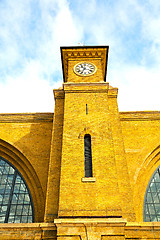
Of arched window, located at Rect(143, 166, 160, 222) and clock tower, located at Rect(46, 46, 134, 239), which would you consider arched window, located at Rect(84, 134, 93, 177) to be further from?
arched window, located at Rect(143, 166, 160, 222)

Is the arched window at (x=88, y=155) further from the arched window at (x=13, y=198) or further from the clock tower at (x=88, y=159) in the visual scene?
the arched window at (x=13, y=198)

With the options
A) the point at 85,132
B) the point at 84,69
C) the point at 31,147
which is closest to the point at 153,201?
the point at 85,132

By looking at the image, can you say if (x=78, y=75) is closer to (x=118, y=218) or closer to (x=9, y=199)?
(x=9, y=199)

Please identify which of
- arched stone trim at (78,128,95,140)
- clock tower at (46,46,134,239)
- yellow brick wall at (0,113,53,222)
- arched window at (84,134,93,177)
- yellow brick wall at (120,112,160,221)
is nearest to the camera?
clock tower at (46,46,134,239)

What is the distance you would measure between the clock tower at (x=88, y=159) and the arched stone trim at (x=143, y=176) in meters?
1.63

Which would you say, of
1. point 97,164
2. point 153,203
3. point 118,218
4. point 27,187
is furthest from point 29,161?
point 153,203

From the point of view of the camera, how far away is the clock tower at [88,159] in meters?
8.37

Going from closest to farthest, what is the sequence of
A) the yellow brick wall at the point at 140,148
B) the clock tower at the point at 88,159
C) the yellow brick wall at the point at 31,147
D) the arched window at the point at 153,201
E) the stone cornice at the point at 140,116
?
the clock tower at the point at 88,159
the arched window at the point at 153,201
the yellow brick wall at the point at 140,148
the yellow brick wall at the point at 31,147
the stone cornice at the point at 140,116

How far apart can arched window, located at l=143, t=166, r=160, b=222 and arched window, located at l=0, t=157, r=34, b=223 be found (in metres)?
5.85

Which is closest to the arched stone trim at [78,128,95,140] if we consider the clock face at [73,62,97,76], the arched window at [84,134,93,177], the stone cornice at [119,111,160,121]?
the arched window at [84,134,93,177]

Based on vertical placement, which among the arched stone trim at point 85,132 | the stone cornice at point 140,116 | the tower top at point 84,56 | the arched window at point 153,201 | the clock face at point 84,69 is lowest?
the arched window at point 153,201

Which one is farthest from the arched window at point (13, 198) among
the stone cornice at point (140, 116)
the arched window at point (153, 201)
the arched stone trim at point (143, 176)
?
the stone cornice at point (140, 116)

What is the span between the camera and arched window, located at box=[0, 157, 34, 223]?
37.2ft

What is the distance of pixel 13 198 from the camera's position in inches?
Result: 472
